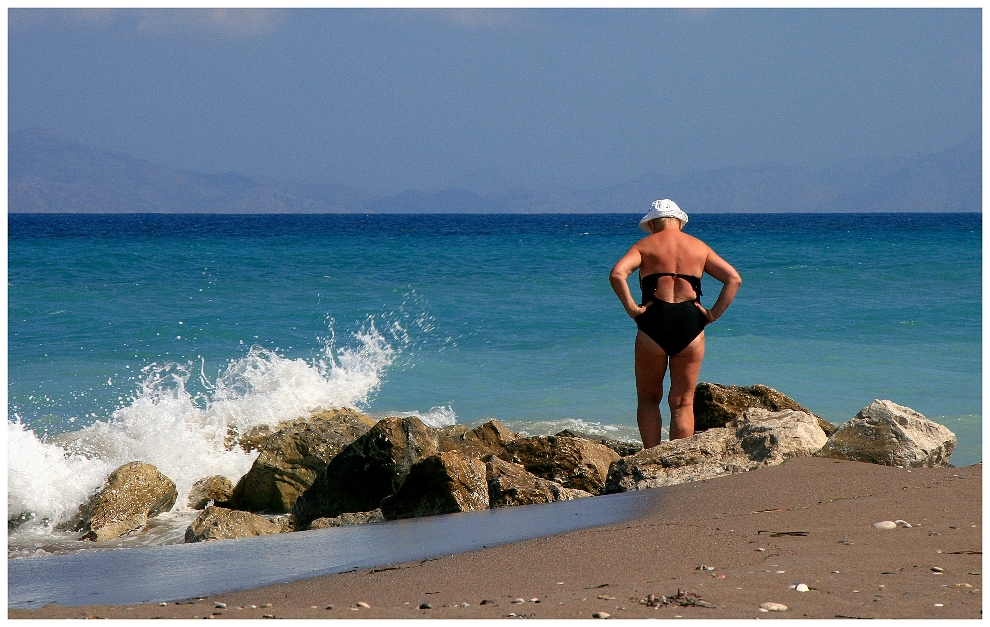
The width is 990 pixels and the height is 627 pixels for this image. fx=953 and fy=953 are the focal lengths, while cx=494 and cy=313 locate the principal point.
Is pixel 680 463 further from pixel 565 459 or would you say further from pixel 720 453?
pixel 565 459

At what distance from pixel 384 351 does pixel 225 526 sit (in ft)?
27.1

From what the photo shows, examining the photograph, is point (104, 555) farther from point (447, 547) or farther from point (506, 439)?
point (506, 439)

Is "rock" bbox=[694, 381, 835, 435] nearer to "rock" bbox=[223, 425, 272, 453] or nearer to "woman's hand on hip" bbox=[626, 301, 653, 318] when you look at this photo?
"woman's hand on hip" bbox=[626, 301, 653, 318]

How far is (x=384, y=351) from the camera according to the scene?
44.4 feet

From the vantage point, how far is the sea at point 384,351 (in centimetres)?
811

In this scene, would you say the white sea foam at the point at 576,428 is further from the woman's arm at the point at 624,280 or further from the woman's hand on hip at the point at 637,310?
the woman's arm at the point at 624,280

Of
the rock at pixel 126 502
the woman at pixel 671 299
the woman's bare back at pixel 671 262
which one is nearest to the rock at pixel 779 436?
the woman at pixel 671 299

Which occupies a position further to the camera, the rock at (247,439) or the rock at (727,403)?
the rock at (247,439)

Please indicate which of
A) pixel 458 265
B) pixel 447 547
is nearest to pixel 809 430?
pixel 447 547

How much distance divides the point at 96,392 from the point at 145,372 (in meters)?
1.35

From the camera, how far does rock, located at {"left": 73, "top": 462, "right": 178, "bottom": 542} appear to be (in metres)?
6.17

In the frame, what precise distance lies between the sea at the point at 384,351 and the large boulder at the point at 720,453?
108 inches

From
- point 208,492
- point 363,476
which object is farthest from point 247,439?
point 363,476

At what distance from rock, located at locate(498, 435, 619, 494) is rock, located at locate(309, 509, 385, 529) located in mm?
1141
